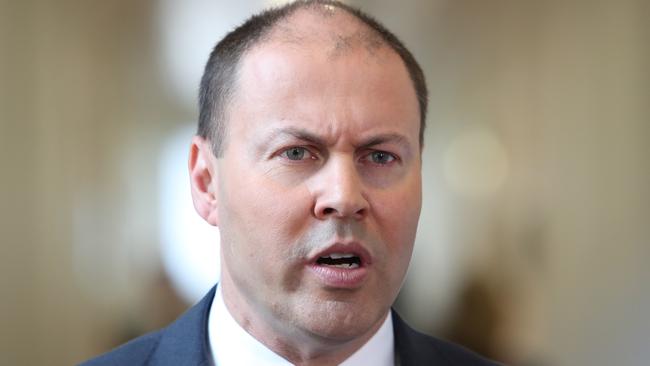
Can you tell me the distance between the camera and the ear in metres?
1.39

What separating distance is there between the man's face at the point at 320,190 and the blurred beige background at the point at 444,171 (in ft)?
6.37

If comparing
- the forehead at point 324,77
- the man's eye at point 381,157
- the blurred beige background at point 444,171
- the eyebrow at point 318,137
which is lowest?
the blurred beige background at point 444,171

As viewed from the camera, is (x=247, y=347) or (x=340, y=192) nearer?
(x=340, y=192)

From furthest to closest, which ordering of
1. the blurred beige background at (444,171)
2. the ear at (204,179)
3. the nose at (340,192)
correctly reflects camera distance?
the blurred beige background at (444,171)
the ear at (204,179)
the nose at (340,192)

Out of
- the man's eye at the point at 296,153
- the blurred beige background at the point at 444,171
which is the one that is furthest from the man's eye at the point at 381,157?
the blurred beige background at the point at 444,171

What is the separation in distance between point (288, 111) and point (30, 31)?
2166 millimetres

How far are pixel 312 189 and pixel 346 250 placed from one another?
Answer: 0.34ft

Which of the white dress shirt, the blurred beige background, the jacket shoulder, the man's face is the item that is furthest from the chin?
the blurred beige background

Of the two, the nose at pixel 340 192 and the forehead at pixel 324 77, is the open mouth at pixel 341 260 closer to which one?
the nose at pixel 340 192

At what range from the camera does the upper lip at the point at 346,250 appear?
120 cm

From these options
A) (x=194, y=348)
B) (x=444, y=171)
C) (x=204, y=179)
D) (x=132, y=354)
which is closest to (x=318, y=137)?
(x=204, y=179)

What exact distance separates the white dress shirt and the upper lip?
19 centimetres

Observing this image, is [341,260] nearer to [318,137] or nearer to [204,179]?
[318,137]

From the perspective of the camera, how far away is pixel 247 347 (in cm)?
133
